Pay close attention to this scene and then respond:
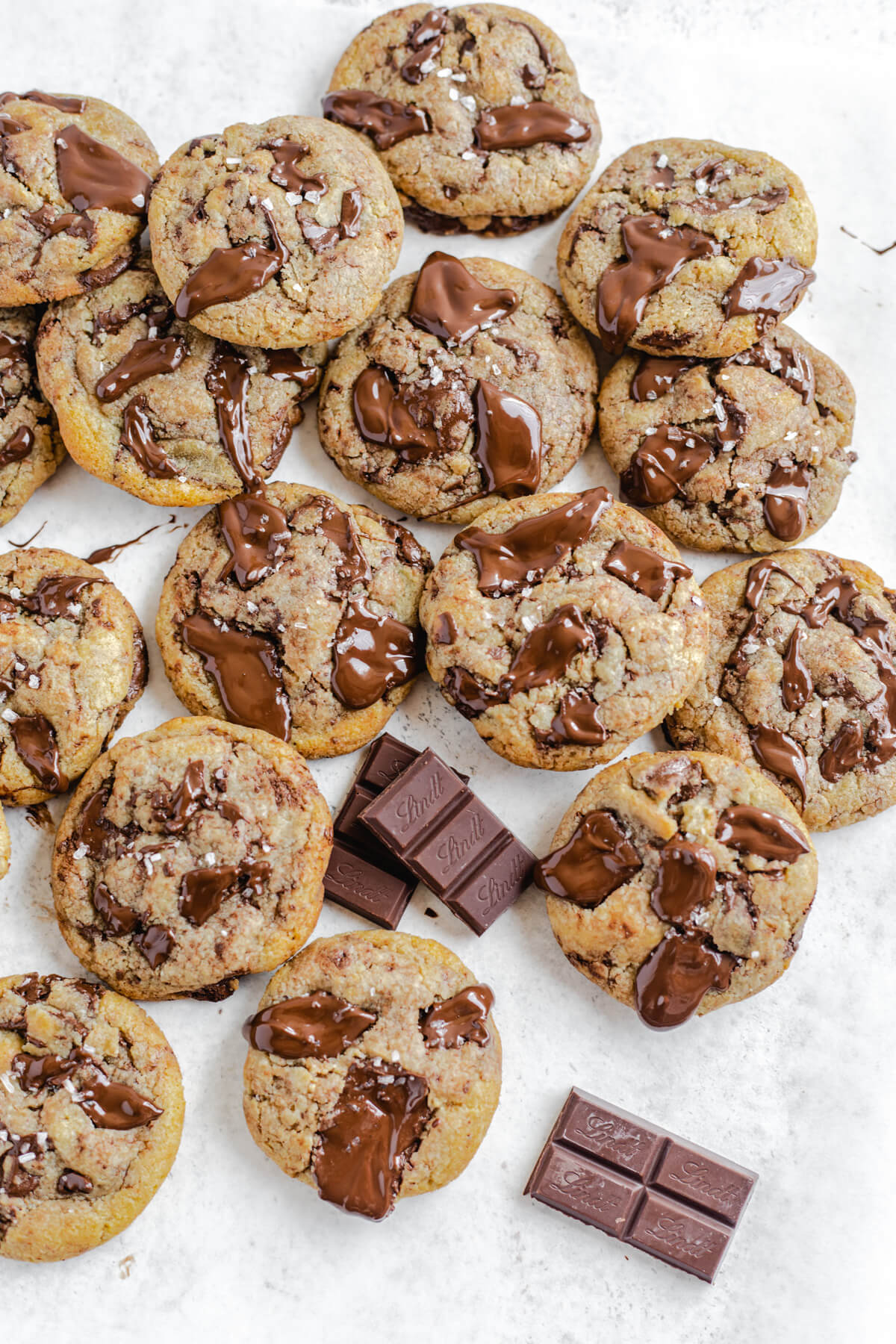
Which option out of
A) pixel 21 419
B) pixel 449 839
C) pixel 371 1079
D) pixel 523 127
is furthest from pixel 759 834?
pixel 21 419

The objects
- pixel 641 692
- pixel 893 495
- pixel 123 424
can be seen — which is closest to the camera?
pixel 641 692

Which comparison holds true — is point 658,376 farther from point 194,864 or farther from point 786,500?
point 194,864

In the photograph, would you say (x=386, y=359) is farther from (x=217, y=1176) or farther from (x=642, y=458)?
(x=217, y=1176)

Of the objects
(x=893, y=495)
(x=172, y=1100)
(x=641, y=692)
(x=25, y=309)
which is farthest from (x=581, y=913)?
(x=25, y=309)

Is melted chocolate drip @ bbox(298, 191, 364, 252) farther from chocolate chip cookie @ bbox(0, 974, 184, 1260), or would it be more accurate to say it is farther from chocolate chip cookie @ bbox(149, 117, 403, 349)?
chocolate chip cookie @ bbox(0, 974, 184, 1260)

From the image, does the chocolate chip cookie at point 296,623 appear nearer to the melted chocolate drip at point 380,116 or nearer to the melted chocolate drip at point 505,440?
the melted chocolate drip at point 505,440

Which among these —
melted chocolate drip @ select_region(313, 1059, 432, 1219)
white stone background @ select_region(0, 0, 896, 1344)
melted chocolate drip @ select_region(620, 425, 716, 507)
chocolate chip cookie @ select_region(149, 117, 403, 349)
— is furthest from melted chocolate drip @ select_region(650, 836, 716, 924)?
chocolate chip cookie @ select_region(149, 117, 403, 349)
